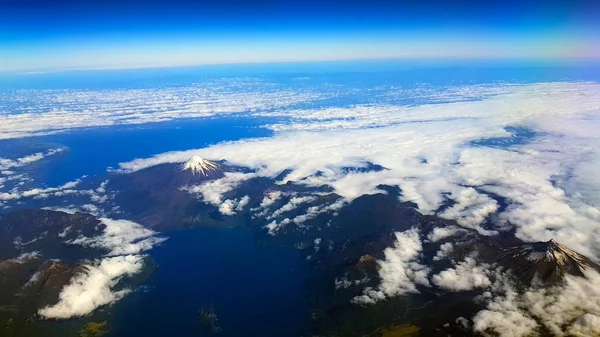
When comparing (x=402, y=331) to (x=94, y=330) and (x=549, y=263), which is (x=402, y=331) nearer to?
(x=549, y=263)

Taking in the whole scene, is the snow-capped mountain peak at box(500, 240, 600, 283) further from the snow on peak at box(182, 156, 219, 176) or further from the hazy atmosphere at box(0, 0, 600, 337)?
the snow on peak at box(182, 156, 219, 176)

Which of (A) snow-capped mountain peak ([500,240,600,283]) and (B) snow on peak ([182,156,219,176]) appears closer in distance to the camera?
(A) snow-capped mountain peak ([500,240,600,283])

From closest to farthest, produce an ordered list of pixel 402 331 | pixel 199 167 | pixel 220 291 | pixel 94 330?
pixel 402 331, pixel 94 330, pixel 220 291, pixel 199 167

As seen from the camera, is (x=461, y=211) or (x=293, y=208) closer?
(x=461, y=211)

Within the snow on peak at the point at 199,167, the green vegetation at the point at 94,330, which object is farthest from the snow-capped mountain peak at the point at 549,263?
the snow on peak at the point at 199,167

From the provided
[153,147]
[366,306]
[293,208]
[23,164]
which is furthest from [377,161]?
[23,164]

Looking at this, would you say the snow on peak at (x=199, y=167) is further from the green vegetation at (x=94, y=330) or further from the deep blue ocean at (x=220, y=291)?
the green vegetation at (x=94, y=330)

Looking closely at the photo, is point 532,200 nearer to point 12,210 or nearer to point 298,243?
point 298,243

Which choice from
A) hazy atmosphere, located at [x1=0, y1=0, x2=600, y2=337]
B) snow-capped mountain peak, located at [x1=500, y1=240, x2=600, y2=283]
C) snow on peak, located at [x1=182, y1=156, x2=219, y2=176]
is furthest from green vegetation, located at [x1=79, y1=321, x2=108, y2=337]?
snow-capped mountain peak, located at [x1=500, y1=240, x2=600, y2=283]

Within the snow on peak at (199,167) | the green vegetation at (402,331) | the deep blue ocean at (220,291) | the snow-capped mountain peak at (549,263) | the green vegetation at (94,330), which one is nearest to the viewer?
the green vegetation at (402,331)

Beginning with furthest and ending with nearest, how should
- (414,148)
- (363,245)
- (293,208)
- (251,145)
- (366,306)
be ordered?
(251,145)
(414,148)
(293,208)
(363,245)
(366,306)

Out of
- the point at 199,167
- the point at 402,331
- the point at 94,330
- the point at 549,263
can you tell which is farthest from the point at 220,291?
the point at 549,263
